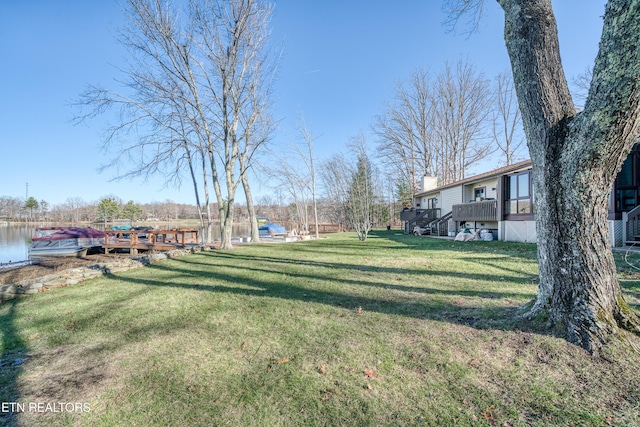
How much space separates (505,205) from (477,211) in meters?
1.77

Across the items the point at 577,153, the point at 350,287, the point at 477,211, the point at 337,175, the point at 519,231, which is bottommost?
the point at 350,287

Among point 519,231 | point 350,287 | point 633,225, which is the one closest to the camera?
point 350,287

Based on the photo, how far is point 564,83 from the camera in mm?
2814

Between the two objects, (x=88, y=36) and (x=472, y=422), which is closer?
(x=472, y=422)

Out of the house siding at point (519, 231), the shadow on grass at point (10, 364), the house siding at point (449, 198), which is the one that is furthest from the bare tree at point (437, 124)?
the shadow on grass at point (10, 364)

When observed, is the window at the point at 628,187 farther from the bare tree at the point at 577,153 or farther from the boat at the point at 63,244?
the boat at the point at 63,244

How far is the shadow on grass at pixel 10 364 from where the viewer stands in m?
1.95

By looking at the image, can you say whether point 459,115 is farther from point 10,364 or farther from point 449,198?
point 10,364

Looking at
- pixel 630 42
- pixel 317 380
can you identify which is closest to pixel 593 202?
pixel 630 42

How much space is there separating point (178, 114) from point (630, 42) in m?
15.2

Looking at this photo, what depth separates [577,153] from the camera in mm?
2416

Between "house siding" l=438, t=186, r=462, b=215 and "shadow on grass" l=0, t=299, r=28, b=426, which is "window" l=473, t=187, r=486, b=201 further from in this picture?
"shadow on grass" l=0, t=299, r=28, b=426

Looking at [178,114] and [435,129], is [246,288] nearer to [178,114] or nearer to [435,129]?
[178,114]

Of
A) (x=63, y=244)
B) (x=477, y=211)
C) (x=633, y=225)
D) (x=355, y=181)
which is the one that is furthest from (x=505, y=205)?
(x=63, y=244)
